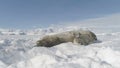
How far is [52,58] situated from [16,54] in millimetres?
1577

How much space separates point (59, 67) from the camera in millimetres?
6262

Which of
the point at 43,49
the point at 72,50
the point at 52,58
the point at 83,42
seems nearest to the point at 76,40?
the point at 83,42

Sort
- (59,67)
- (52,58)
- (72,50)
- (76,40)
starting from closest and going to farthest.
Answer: (59,67)
(52,58)
(72,50)
(76,40)

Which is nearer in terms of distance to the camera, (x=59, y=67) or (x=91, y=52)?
(x=59, y=67)

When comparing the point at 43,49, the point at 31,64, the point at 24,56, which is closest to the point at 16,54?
the point at 24,56

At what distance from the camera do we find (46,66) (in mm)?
6363

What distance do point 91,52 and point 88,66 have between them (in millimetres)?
1592

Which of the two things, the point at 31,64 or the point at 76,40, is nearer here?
the point at 31,64

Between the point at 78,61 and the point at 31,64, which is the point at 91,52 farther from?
the point at 31,64

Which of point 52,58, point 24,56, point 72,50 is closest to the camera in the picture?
point 52,58

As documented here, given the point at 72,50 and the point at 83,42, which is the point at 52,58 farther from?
the point at 83,42

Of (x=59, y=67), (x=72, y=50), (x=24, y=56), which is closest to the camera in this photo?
(x=59, y=67)

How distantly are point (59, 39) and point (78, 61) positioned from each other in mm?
6831

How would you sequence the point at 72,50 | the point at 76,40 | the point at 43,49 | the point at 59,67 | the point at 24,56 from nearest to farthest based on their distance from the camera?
the point at 59,67
the point at 24,56
the point at 43,49
the point at 72,50
the point at 76,40
